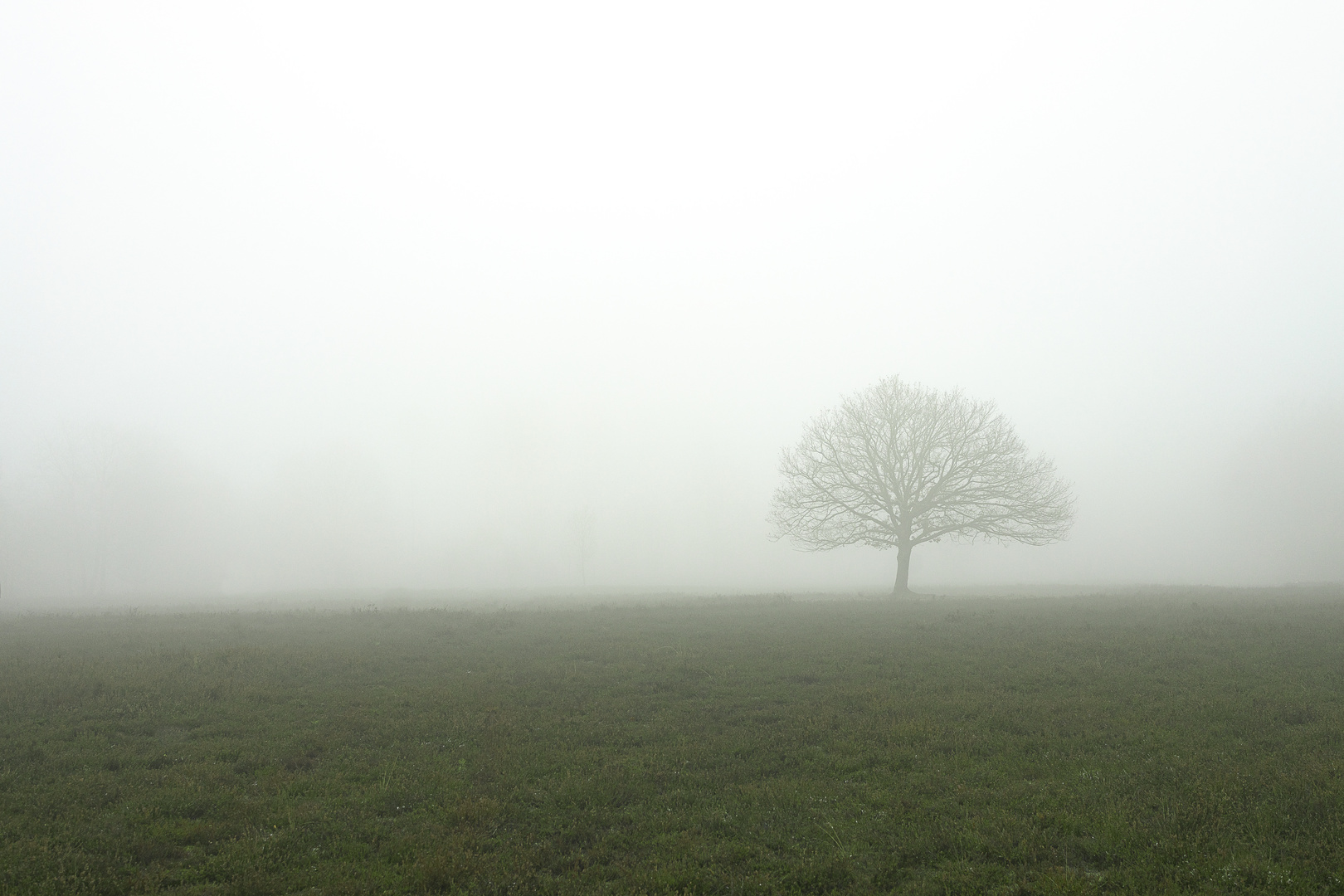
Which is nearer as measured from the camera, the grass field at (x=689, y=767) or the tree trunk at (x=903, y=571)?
the grass field at (x=689, y=767)

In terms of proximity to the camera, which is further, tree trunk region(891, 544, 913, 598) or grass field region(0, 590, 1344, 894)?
tree trunk region(891, 544, 913, 598)

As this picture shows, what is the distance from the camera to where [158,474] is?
236 ft

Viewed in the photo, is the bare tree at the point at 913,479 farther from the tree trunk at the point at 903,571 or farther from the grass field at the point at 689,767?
the grass field at the point at 689,767

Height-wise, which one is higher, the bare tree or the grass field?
the bare tree

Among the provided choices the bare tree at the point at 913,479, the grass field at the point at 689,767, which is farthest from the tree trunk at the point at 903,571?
the grass field at the point at 689,767

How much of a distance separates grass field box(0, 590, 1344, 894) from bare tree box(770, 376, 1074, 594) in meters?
18.1

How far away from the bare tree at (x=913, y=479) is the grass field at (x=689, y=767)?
1809cm

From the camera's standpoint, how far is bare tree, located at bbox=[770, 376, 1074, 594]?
124 ft

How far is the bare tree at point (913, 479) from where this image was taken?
37781mm

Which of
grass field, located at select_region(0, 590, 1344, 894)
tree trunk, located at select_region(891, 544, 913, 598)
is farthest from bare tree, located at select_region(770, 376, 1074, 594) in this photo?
grass field, located at select_region(0, 590, 1344, 894)

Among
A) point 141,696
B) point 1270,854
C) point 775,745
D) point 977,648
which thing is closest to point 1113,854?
point 1270,854

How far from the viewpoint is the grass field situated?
7285mm

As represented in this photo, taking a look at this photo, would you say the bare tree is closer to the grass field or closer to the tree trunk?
the tree trunk

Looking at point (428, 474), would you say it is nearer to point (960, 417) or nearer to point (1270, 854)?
point (960, 417)
